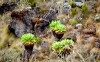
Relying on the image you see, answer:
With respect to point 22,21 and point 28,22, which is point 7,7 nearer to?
point 22,21

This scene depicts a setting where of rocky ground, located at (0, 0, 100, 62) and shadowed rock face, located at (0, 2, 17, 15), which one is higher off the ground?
shadowed rock face, located at (0, 2, 17, 15)

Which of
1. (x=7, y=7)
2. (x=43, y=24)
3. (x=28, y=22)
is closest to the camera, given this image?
(x=43, y=24)

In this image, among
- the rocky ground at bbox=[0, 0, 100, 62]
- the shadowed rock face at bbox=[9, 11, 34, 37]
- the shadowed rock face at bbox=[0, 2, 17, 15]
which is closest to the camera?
the rocky ground at bbox=[0, 0, 100, 62]

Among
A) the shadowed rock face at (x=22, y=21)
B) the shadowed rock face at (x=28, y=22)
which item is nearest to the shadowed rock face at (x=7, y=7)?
the shadowed rock face at (x=28, y=22)

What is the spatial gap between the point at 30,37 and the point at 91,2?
14.3 metres

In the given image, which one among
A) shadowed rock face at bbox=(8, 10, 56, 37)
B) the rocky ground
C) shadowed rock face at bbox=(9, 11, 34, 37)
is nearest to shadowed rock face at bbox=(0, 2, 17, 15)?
the rocky ground

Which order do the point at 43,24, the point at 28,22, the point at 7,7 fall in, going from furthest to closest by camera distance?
the point at 7,7, the point at 28,22, the point at 43,24

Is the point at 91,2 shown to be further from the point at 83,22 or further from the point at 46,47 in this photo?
the point at 46,47

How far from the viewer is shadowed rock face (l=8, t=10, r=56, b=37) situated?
3316cm

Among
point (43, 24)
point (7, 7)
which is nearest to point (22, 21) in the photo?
point (43, 24)

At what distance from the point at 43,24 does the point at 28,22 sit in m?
1.77

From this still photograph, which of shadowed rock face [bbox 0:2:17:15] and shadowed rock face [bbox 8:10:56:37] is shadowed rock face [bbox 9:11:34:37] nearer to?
shadowed rock face [bbox 8:10:56:37]

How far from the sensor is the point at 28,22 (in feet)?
110

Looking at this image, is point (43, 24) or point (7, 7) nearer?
point (43, 24)
